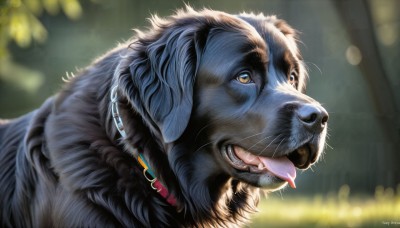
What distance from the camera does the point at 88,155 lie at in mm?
3131

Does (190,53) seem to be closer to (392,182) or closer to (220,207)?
(220,207)

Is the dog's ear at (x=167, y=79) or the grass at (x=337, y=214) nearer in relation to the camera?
the dog's ear at (x=167, y=79)

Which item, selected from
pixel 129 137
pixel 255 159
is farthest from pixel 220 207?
pixel 129 137

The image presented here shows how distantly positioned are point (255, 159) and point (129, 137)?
0.66m

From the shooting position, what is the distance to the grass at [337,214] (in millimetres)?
4570

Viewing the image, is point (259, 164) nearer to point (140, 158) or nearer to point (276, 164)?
point (276, 164)

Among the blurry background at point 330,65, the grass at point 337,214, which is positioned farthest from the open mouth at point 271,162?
the blurry background at point 330,65

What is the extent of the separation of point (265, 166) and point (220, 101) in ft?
1.33

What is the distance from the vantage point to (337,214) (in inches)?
187

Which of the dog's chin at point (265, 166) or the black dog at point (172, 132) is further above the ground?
the black dog at point (172, 132)

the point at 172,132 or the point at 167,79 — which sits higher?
the point at 167,79

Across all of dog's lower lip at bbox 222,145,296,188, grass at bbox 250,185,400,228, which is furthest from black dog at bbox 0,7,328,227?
grass at bbox 250,185,400,228

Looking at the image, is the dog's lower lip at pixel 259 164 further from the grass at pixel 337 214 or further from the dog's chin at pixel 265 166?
the grass at pixel 337 214

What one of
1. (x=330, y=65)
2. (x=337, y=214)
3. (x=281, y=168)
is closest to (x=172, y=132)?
(x=281, y=168)
